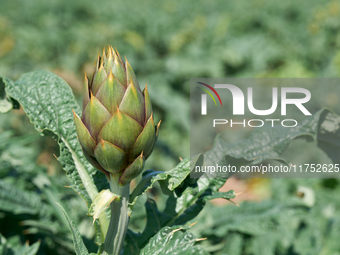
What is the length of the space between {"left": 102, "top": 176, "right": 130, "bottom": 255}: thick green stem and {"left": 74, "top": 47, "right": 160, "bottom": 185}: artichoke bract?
1.9 inches

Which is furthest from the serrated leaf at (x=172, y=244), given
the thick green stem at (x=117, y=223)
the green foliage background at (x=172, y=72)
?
the green foliage background at (x=172, y=72)

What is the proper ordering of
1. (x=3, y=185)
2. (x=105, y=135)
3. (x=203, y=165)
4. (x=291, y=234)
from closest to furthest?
(x=105, y=135) < (x=203, y=165) < (x=3, y=185) < (x=291, y=234)

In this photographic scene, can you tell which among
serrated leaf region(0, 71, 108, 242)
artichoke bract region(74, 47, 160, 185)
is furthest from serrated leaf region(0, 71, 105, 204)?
artichoke bract region(74, 47, 160, 185)

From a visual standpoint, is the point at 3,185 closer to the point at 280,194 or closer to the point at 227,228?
the point at 227,228

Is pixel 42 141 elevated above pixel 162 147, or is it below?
above

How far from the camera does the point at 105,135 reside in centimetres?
39

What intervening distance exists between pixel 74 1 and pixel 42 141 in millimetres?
2867

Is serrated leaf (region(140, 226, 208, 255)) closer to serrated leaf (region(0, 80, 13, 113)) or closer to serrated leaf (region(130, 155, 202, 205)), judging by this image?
serrated leaf (region(130, 155, 202, 205))

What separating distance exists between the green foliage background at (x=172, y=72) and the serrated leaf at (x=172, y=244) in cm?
22

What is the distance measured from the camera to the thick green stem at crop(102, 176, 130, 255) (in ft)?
1.48

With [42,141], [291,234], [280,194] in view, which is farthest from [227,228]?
[42,141]

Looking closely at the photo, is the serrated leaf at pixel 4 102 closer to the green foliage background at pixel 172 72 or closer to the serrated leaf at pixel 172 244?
the green foliage background at pixel 172 72

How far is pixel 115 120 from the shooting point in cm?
38

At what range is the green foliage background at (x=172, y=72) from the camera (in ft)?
2.61
